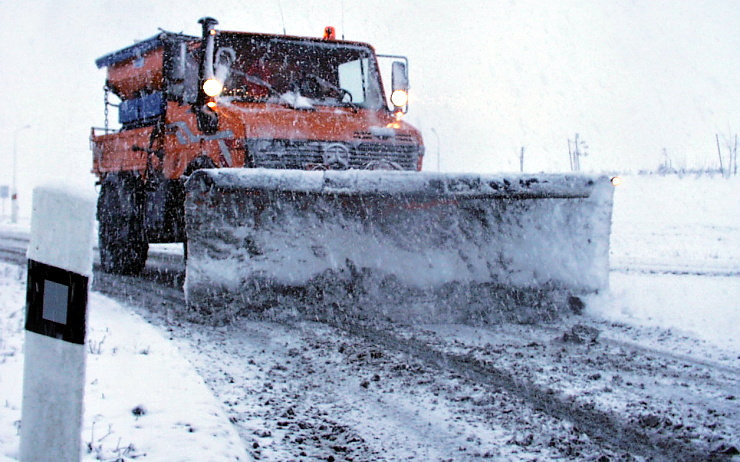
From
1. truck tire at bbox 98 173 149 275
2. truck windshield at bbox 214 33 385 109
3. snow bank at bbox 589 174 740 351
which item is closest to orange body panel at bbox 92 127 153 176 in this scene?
truck tire at bbox 98 173 149 275

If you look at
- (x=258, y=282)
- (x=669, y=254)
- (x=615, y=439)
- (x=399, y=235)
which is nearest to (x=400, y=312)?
(x=399, y=235)

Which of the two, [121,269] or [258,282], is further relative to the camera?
[121,269]

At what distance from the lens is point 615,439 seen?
9.07 feet

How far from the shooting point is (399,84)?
7043mm

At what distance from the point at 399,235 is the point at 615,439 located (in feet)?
10.4

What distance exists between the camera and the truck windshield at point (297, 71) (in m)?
6.32

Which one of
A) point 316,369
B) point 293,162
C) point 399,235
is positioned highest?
point 293,162

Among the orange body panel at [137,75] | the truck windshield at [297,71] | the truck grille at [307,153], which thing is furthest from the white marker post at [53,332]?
the orange body panel at [137,75]

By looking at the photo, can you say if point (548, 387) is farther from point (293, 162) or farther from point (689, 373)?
point (293, 162)

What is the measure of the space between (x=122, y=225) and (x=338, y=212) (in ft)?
11.3

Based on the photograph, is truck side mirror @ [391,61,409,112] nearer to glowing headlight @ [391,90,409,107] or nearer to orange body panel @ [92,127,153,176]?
glowing headlight @ [391,90,409,107]

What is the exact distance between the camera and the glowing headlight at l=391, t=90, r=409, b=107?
23.1 feet

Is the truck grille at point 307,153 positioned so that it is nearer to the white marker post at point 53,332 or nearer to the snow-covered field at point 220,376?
the snow-covered field at point 220,376

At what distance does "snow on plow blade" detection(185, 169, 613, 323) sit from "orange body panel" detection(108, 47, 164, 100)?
289 cm
